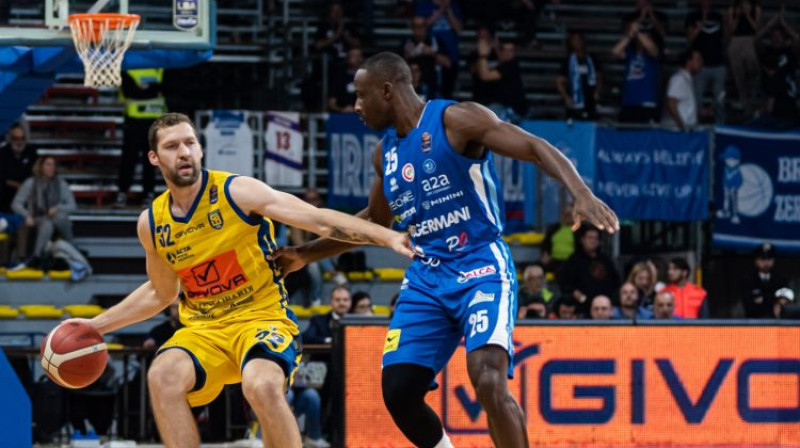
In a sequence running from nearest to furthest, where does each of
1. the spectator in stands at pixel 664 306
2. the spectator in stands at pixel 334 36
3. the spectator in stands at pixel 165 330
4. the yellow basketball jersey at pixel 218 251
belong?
the yellow basketball jersey at pixel 218 251 < the spectator in stands at pixel 165 330 < the spectator in stands at pixel 664 306 < the spectator in stands at pixel 334 36

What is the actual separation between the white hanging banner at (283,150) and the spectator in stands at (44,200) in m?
2.49

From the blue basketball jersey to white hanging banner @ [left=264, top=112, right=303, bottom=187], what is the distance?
1014 cm

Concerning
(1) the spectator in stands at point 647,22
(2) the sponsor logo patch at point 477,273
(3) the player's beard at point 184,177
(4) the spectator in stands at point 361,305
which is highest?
(1) the spectator in stands at point 647,22

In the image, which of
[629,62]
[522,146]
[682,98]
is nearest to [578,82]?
[629,62]

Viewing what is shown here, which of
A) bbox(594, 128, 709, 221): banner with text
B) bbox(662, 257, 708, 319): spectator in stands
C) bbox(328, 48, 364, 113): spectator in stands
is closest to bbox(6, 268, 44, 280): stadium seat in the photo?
bbox(328, 48, 364, 113): spectator in stands

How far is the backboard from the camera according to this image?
39.7 feet

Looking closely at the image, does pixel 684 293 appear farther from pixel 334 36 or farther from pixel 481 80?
pixel 334 36

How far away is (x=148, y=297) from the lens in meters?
8.27

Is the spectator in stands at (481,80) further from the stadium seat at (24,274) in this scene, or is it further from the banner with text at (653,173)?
the stadium seat at (24,274)

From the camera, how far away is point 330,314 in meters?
14.2

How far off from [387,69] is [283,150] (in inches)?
406

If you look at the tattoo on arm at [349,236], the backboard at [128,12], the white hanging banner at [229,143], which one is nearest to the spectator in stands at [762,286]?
the white hanging banner at [229,143]

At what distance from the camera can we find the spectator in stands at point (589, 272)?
15874 mm

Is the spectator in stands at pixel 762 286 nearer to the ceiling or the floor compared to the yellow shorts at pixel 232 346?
nearer to the floor
